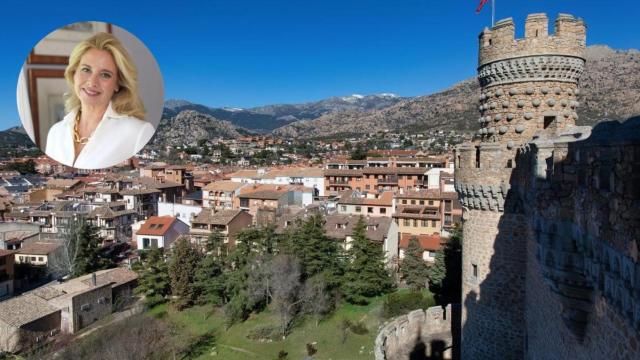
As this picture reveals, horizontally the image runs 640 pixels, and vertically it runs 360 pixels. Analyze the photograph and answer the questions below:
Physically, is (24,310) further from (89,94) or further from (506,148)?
(506,148)

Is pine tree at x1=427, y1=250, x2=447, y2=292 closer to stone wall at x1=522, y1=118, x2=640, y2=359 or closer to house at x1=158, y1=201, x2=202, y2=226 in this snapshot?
stone wall at x1=522, y1=118, x2=640, y2=359

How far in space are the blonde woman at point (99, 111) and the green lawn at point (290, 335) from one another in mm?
15641

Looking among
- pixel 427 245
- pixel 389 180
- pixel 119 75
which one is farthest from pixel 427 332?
pixel 389 180

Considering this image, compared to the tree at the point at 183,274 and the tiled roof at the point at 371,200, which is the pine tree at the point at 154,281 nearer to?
the tree at the point at 183,274

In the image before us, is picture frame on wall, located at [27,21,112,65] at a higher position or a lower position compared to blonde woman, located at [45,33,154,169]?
higher

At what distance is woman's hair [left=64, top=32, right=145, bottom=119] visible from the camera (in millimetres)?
6445

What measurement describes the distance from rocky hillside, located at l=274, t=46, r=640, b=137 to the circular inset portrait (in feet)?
24.0

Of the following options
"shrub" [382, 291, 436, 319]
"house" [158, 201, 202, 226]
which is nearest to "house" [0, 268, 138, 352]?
"house" [158, 201, 202, 226]

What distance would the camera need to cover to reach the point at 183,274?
1080 inches

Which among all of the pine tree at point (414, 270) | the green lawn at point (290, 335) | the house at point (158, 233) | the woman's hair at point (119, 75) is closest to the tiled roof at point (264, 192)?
the house at point (158, 233)

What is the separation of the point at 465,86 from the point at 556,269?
526 ft

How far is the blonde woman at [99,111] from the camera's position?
651 cm

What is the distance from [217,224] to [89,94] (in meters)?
29.8

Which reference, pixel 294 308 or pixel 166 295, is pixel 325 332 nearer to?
pixel 294 308
